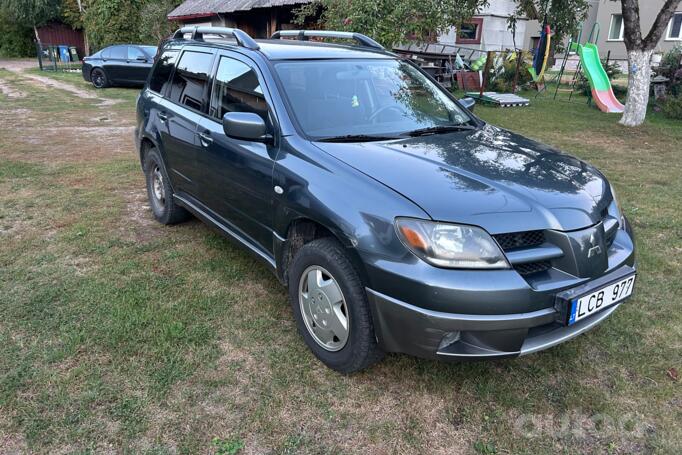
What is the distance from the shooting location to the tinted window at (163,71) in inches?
184

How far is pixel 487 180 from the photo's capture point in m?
2.62

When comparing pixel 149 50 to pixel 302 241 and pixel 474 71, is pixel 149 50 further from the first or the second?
pixel 302 241

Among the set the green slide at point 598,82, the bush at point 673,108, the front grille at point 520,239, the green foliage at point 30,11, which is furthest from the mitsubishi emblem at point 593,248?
the green foliage at point 30,11

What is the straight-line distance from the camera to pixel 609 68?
1564 centimetres

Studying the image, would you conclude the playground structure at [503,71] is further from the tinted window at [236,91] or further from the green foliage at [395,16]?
the tinted window at [236,91]

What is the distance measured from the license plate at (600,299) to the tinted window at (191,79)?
2.98 meters

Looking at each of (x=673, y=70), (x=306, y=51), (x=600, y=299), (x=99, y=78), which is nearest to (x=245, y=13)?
(x=99, y=78)

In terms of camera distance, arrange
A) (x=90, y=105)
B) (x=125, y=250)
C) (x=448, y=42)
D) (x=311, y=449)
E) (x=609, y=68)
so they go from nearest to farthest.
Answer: (x=311, y=449)
(x=125, y=250)
(x=90, y=105)
(x=609, y=68)
(x=448, y=42)

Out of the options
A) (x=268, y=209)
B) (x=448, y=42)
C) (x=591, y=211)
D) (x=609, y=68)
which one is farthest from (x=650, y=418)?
(x=448, y=42)

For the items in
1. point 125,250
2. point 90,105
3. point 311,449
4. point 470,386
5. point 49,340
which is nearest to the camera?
point 311,449

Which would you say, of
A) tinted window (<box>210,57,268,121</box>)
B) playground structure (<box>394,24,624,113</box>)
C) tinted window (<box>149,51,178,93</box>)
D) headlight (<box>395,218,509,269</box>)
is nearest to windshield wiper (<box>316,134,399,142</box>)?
tinted window (<box>210,57,268,121</box>)

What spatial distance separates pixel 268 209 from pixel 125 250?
192 cm

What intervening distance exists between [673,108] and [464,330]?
38.5 feet

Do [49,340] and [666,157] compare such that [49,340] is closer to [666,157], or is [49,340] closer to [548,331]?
[548,331]
